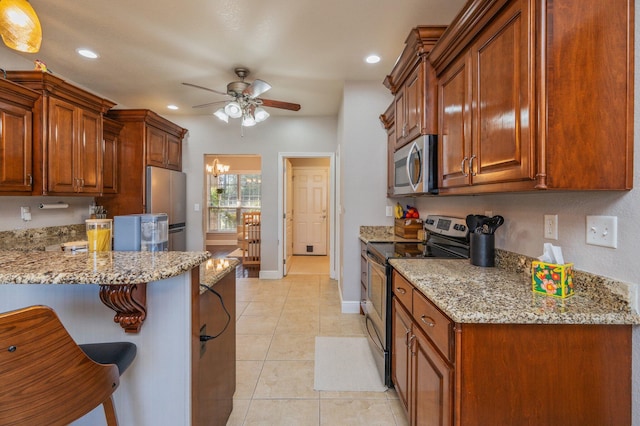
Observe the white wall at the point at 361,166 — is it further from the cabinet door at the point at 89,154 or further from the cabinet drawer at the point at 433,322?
the cabinet door at the point at 89,154

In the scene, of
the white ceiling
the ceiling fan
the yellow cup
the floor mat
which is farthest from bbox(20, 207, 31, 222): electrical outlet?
the floor mat

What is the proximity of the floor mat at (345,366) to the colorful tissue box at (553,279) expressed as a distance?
1308mm

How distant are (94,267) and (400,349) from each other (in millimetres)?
1556

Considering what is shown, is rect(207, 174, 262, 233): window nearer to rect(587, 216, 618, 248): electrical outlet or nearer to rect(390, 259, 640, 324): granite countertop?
rect(390, 259, 640, 324): granite countertop

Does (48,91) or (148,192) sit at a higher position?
(48,91)

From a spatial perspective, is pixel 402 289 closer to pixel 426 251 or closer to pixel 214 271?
pixel 426 251

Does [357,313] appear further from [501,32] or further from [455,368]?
[501,32]

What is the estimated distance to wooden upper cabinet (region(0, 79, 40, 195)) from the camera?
2.37m

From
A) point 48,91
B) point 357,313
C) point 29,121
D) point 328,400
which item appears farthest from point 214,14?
point 357,313

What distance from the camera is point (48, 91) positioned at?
2.68m

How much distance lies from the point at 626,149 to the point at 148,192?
14.1 feet

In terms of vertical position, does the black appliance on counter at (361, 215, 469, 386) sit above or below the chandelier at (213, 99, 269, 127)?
below

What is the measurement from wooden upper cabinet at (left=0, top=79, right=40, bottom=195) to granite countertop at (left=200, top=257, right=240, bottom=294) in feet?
6.77

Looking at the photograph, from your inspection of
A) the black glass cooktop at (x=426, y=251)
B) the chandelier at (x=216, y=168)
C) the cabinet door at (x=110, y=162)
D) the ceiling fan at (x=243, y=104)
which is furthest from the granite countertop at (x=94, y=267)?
the chandelier at (x=216, y=168)
